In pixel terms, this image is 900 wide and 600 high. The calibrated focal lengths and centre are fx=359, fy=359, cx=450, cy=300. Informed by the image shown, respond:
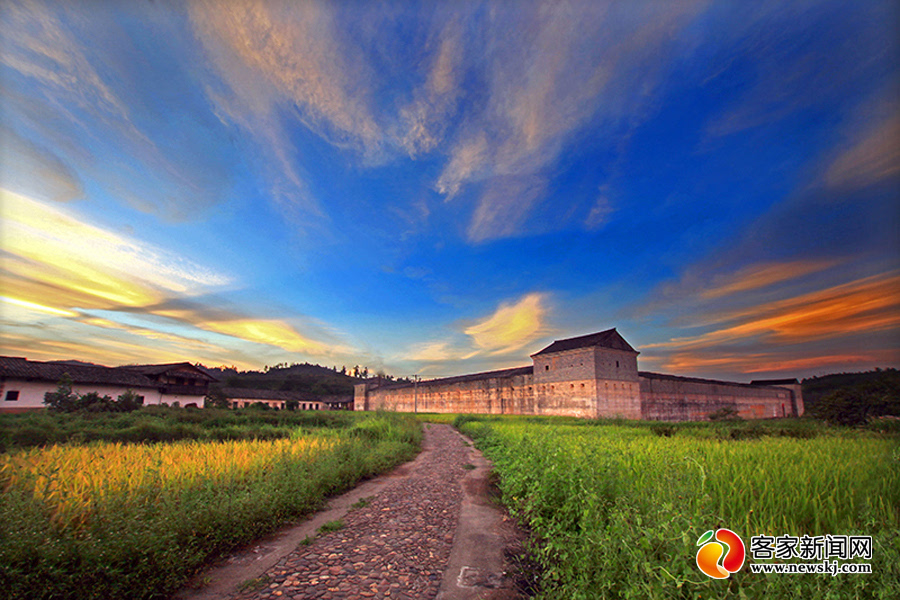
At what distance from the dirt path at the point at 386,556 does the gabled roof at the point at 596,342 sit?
28.4m

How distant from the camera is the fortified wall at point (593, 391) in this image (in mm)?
32531

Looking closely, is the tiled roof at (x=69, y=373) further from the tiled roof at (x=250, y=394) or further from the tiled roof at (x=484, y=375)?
the tiled roof at (x=484, y=375)

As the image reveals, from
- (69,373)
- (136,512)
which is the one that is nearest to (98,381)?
(69,373)

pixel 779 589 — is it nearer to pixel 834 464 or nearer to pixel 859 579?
pixel 859 579

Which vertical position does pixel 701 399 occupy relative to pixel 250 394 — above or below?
above

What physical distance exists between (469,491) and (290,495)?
13.2 ft

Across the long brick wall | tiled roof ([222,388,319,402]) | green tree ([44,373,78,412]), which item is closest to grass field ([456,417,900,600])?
green tree ([44,373,78,412])

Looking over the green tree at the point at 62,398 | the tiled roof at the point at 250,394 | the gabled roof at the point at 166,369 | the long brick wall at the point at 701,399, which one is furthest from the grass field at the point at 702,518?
the tiled roof at the point at 250,394

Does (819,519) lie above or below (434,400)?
above

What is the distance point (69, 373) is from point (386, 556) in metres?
35.6

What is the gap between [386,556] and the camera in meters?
4.72

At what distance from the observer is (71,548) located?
3381 mm

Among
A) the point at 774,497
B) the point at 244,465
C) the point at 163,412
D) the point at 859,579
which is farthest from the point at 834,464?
the point at 163,412

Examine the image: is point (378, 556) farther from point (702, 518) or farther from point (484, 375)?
point (484, 375)
